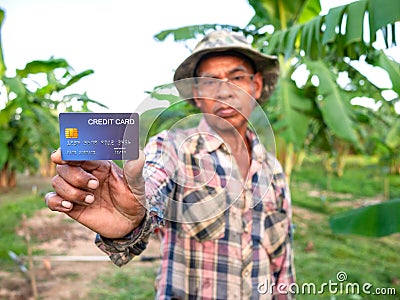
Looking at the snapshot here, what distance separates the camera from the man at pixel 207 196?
67 centimetres

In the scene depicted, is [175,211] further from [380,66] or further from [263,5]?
[263,5]

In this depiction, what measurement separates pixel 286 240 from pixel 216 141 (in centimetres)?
43

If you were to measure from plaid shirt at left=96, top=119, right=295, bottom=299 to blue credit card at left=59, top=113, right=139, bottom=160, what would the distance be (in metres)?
0.29

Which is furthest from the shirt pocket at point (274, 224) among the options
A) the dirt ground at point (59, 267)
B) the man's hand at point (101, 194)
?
the dirt ground at point (59, 267)

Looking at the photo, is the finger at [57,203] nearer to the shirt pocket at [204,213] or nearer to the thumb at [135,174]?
the thumb at [135,174]

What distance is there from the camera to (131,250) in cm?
78

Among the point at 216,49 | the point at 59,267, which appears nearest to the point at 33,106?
the point at 59,267

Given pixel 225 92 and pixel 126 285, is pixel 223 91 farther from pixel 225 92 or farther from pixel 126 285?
pixel 126 285

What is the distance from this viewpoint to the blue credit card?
1.72 ft

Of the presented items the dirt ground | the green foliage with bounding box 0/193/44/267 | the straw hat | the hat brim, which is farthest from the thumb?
the green foliage with bounding box 0/193/44/267

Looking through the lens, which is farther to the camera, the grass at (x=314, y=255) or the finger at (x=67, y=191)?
the grass at (x=314, y=255)

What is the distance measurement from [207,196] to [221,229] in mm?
171

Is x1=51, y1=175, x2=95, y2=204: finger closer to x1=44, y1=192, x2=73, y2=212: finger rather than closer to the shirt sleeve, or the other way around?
x1=44, y1=192, x2=73, y2=212: finger

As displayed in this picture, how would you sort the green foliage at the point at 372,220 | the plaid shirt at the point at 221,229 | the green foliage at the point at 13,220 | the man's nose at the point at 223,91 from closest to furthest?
1. the man's nose at the point at 223,91
2. the plaid shirt at the point at 221,229
3. the green foliage at the point at 372,220
4. the green foliage at the point at 13,220
